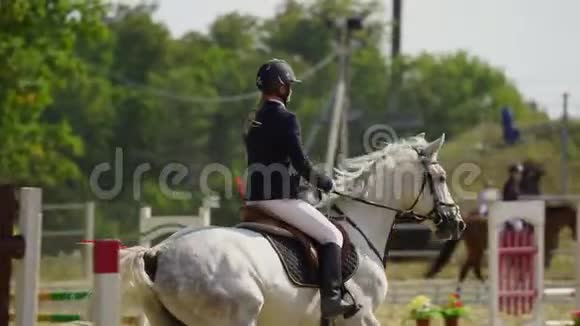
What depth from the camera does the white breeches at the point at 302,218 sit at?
8.77m

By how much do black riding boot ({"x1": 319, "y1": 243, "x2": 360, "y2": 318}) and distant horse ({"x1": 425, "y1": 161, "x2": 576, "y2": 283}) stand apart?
1114cm

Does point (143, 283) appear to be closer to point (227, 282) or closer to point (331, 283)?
point (227, 282)

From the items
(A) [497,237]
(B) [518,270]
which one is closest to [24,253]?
(A) [497,237]

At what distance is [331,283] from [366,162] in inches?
49.2

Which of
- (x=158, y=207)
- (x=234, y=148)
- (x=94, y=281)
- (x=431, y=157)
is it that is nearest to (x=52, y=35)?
(x=158, y=207)

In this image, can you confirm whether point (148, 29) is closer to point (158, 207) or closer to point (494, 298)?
point (158, 207)

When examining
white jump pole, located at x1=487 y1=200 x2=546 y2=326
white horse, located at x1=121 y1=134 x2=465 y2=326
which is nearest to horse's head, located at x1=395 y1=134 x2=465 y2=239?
white horse, located at x1=121 y1=134 x2=465 y2=326

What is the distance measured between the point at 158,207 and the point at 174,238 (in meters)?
30.4

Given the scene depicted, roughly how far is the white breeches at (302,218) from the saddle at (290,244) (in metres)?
0.03

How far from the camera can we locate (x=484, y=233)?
69.3 ft

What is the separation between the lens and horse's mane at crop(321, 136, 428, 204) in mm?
9617

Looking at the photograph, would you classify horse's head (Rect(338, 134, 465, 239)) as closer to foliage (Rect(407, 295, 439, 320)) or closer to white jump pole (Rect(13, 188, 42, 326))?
foliage (Rect(407, 295, 439, 320))

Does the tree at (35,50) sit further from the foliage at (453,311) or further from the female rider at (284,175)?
the female rider at (284,175)

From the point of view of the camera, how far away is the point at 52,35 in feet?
85.0
